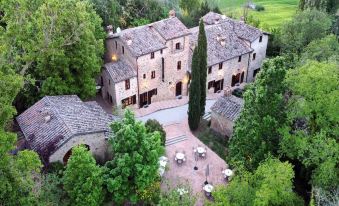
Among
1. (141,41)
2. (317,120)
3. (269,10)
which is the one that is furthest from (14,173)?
(269,10)

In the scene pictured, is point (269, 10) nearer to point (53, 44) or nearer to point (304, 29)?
point (304, 29)

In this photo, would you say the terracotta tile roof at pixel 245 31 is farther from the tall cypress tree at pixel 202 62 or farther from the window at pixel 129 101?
the window at pixel 129 101

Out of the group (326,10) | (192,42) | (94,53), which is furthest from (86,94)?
(326,10)

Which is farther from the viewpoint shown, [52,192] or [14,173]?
[52,192]

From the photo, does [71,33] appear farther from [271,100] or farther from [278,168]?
[278,168]

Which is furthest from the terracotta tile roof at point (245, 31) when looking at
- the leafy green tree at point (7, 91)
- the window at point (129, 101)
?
the leafy green tree at point (7, 91)

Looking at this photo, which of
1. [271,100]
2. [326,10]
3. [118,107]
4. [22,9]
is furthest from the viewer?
[326,10]
